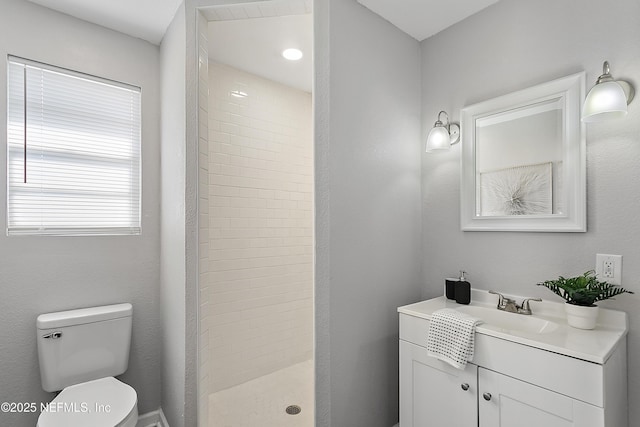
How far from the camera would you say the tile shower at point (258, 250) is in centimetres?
243

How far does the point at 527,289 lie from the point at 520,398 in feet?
2.00

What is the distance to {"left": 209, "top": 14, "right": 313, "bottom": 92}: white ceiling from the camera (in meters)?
1.94

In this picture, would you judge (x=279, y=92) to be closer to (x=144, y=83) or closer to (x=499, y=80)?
(x=144, y=83)

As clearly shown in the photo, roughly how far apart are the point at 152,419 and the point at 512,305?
2.31m

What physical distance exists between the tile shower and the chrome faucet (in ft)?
4.68

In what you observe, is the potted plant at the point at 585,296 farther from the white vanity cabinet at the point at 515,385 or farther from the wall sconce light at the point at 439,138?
the wall sconce light at the point at 439,138

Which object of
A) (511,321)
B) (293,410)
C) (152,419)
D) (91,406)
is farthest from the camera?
(293,410)

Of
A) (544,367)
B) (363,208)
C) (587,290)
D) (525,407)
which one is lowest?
(525,407)

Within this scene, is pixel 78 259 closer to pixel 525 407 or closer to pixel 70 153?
pixel 70 153

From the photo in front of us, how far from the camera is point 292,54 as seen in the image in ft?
7.52

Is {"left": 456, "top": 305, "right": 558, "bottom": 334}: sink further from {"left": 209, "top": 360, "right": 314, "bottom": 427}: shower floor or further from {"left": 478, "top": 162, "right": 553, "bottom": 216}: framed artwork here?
{"left": 209, "top": 360, "right": 314, "bottom": 427}: shower floor

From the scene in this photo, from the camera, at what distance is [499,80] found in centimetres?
178

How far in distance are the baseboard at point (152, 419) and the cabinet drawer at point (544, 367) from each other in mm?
1956

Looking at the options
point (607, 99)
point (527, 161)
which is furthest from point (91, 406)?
point (607, 99)
